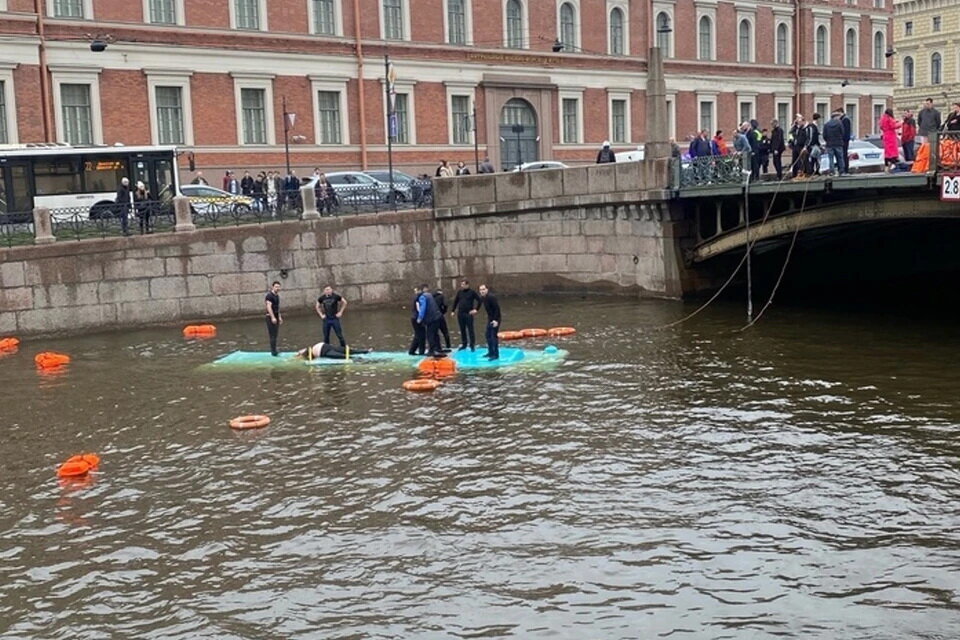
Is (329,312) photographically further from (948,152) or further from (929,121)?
(929,121)

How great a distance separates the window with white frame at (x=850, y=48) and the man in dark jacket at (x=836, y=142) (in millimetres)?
42076

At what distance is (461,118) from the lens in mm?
47969

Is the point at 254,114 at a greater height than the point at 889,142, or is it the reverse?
the point at 254,114

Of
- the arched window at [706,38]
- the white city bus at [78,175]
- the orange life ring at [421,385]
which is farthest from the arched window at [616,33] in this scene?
the orange life ring at [421,385]

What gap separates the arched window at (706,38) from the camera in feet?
188

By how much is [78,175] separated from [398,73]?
17.1 meters

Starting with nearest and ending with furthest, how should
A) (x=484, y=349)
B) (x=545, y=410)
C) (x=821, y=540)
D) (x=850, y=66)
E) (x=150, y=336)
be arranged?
1. (x=821, y=540)
2. (x=545, y=410)
3. (x=484, y=349)
4. (x=150, y=336)
5. (x=850, y=66)

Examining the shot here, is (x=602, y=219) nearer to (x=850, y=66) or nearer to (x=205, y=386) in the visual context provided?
(x=205, y=386)

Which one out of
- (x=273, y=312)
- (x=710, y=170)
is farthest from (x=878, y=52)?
(x=273, y=312)

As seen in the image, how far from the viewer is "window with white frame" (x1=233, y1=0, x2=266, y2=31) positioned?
4169 cm

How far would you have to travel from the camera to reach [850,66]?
64.4 meters

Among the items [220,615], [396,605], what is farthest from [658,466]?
[220,615]

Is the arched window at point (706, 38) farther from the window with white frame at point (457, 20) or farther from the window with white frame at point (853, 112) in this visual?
the window with white frame at point (457, 20)

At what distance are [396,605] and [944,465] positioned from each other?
24.2 ft
